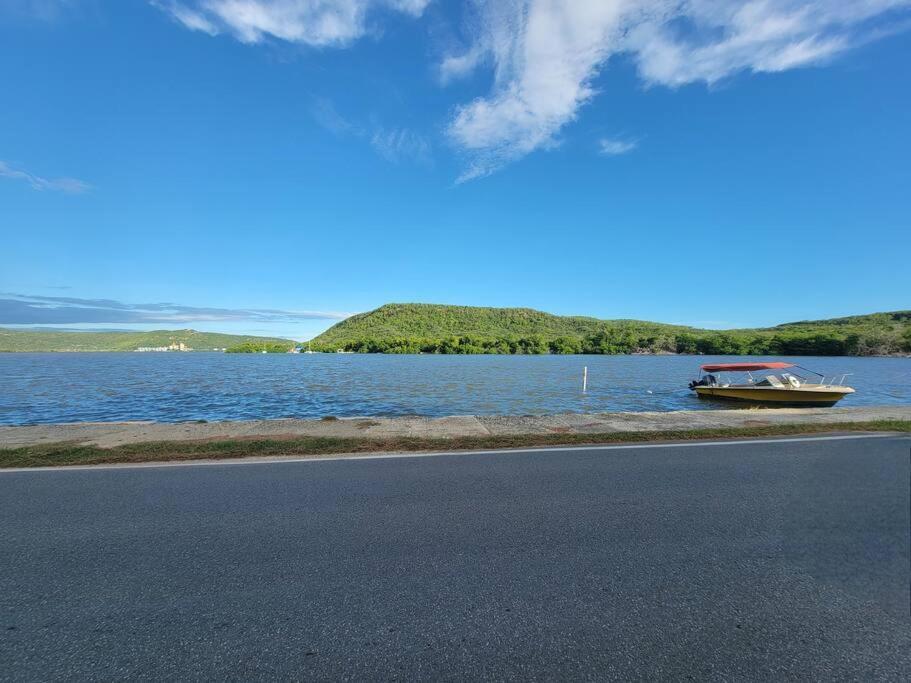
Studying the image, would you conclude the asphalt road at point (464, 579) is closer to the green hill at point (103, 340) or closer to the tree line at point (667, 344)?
the tree line at point (667, 344)

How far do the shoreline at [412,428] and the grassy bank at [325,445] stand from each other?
0.25 meters

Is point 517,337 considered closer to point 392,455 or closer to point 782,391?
point 782,391

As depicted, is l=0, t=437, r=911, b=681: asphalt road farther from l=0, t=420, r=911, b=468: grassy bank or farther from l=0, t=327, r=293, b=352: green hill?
l=0, t=327, r=293, b=352: green hill

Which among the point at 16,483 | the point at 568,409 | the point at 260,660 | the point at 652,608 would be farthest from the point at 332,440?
the point at 568,409

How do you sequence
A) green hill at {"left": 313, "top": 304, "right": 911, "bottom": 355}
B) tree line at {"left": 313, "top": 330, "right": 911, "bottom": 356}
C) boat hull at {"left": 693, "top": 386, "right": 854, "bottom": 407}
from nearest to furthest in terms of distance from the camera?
boat hull at {"left": 693, "top": 386, "right": 854, "bottom": 407}
tree line at {"left": 313, "top": 330, "right": 911, "bottom": 356}
green hill at {"left": 313, "top": 304, "right": 911, "bottom": 355}

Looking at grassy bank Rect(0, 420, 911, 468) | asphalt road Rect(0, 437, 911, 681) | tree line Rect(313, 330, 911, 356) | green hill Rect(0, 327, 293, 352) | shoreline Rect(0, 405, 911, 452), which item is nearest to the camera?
asphalt road Rect(0, 437, 911, 681)

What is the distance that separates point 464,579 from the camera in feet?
10.9

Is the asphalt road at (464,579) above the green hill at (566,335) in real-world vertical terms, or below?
below

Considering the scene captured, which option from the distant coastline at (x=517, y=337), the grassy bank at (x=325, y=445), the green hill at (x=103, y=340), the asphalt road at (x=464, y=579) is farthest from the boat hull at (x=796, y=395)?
the green hill at (x=103, y=340)

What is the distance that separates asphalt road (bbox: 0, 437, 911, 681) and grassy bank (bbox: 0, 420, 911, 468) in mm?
1711

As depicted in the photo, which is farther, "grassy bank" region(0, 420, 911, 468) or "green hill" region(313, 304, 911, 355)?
"green hill" region(313, 304, 911, 355)

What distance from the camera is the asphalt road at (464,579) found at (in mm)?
2496

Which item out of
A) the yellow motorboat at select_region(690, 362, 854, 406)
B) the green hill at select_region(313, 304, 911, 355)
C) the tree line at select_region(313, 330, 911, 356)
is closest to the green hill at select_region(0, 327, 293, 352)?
the green hill at select_region(313, 304, 911, 355)

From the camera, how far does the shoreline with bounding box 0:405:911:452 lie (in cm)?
916
